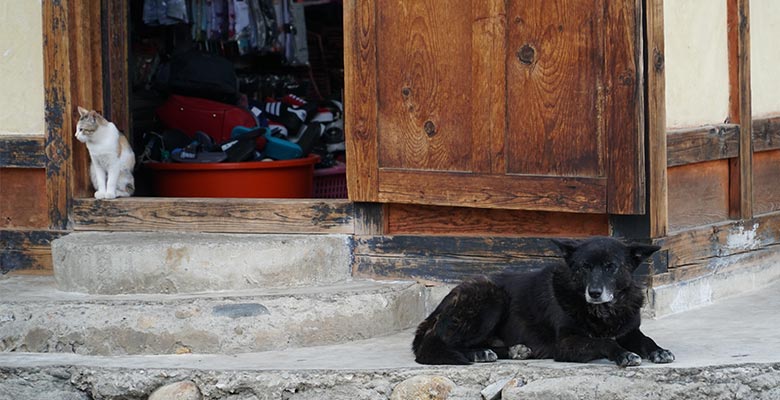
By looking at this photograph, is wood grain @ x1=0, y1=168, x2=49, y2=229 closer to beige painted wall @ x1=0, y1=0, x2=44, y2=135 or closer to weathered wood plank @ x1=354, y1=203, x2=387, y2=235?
beige painted wall @ x1=0, y1=0, x2=44, y2=135

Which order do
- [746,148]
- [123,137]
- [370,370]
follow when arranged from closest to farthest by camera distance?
[370,370]
[746,148]
[123,137]

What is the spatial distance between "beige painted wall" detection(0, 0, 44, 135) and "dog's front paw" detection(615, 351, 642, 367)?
13.1 feet

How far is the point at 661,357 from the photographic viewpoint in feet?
16.3

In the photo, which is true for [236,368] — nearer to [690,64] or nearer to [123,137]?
[123,137]

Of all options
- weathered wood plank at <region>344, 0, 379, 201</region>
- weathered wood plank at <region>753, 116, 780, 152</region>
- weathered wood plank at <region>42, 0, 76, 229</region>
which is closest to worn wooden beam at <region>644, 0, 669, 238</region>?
weathered wood plank at <region>753, 116, 780, 152</region>

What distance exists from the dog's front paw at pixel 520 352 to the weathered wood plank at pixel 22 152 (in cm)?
334

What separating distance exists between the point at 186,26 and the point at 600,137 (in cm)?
464

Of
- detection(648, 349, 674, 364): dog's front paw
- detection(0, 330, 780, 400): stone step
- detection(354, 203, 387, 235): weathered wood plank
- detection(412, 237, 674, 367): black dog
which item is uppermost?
detection(354, 203, 387, 235): weathered wood plank

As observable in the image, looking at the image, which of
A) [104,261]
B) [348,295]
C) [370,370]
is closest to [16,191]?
[104,261]

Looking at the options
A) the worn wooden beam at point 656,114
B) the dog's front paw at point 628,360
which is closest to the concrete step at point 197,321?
the worn wooden beam at point 656,114

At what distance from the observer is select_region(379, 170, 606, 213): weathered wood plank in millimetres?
5879

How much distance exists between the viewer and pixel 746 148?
22.2 ft

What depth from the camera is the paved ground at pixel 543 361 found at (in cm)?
518

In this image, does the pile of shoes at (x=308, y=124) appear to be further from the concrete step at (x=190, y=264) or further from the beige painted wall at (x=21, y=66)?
the concrete step at (x=190, y=264)
